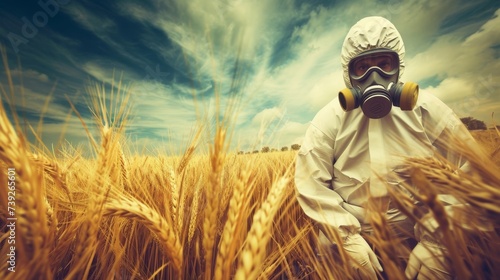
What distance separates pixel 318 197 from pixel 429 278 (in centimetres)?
73

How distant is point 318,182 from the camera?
1.73 meters


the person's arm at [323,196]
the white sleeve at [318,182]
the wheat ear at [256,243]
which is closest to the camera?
the wheat ear at [256,243]

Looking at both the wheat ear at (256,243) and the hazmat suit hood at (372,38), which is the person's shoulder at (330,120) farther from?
the wheat ear at (256,243)

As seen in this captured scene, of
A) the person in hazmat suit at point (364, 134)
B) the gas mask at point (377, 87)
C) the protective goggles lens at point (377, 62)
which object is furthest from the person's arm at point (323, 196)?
the protective goggles lens at point (377, 62)

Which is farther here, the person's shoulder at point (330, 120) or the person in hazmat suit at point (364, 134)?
the person's shoulder at point (330, 120)

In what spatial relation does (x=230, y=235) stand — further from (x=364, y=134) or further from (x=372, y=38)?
(x=372, y=38)

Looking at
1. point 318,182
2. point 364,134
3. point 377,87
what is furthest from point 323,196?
point 377,87

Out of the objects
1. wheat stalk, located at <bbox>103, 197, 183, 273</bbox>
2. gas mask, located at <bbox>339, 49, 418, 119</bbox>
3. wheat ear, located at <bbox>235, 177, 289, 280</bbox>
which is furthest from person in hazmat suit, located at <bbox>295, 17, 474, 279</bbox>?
wheat stalk, located at <bbox>103, 197, 183, 273</bbox>

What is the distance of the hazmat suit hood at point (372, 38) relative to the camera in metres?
1.81

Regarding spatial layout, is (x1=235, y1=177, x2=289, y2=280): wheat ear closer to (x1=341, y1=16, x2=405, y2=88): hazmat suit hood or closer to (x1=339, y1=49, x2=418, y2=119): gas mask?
(x1=339, y1=49, x2=418, y2=119): gas mask

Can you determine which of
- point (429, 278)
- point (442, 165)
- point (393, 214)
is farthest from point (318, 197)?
point (442, 165)

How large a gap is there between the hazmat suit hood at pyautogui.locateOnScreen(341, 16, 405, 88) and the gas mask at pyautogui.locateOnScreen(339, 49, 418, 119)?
0.06 m

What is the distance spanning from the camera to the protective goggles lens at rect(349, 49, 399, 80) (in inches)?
72.6

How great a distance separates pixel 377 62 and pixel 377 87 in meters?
0.44
